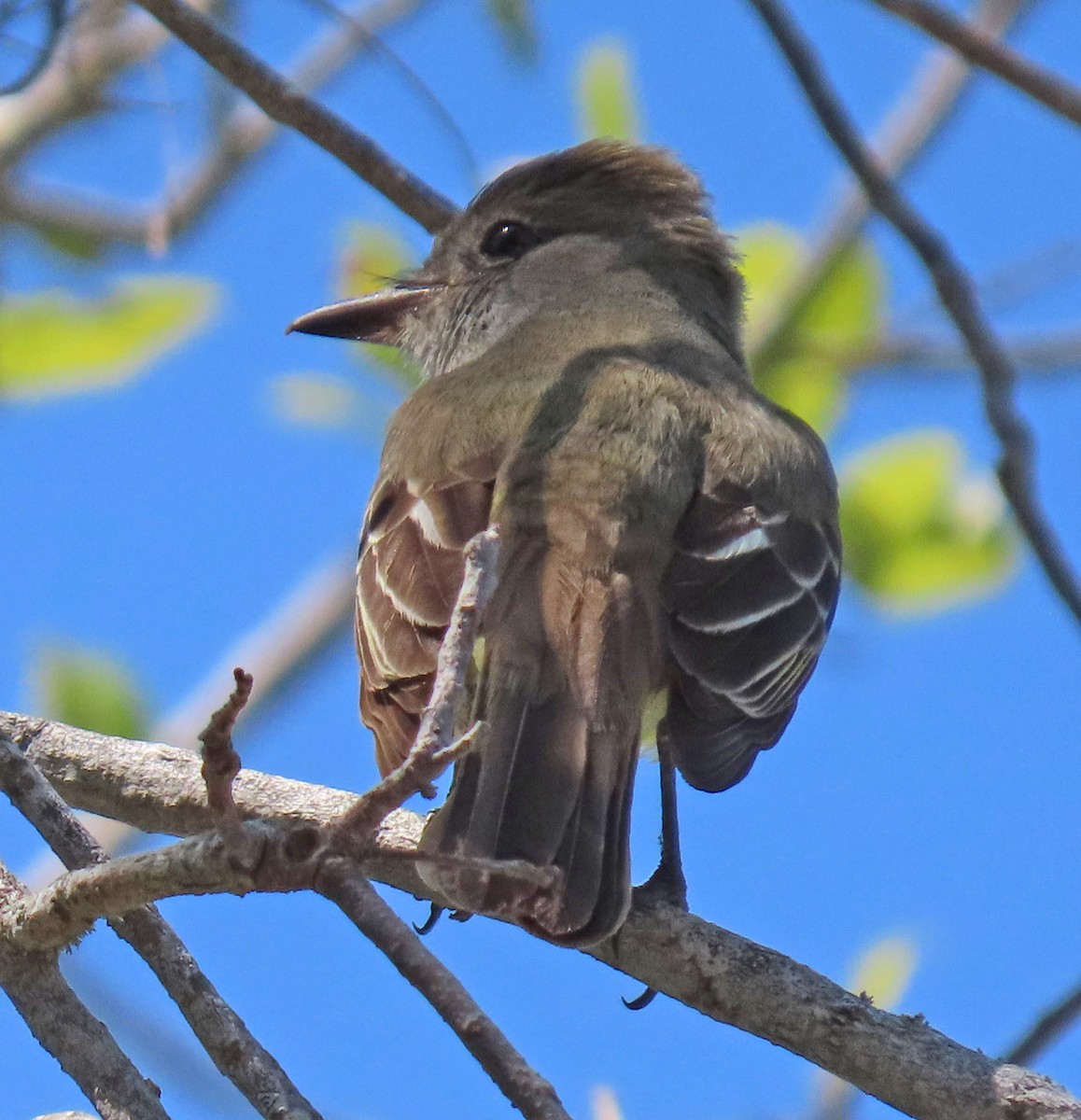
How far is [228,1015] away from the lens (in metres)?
2.53

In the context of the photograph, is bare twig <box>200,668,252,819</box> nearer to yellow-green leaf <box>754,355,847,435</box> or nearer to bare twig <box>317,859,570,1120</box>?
bare twig <box>317,859,570,1120</box>

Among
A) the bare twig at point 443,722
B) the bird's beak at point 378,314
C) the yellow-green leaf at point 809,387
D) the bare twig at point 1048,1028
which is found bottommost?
the bare twig at point 1048,1028

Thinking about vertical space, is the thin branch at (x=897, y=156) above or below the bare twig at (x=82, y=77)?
below

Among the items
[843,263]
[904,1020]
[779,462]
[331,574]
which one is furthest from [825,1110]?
[331,574]

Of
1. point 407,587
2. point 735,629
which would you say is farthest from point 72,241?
point 735,629

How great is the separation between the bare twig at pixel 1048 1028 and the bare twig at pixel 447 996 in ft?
3.30

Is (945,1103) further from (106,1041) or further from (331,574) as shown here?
(331,574)

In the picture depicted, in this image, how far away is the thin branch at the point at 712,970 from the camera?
2.89 meters

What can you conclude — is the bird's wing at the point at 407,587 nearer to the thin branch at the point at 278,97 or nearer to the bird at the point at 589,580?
the bird at the point at 589,580

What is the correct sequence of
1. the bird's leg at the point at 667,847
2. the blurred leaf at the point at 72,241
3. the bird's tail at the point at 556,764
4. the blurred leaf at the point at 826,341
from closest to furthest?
the bird's tail at the point at 556,764
the bird's leg at the point at 667,847
the blurred leaf at the point at 826,341
the blurred leaf at the point at 72,241

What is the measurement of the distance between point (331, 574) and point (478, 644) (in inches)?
116

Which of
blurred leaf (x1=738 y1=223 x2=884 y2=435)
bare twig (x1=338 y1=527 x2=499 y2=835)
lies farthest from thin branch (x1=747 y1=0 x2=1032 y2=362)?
bare twig (x1=338 y1=527 x2=499 y2=835)

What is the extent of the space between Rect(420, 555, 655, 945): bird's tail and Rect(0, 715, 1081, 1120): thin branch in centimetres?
17

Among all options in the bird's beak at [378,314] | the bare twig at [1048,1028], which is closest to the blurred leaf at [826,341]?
the bird's beak at [378,314]
